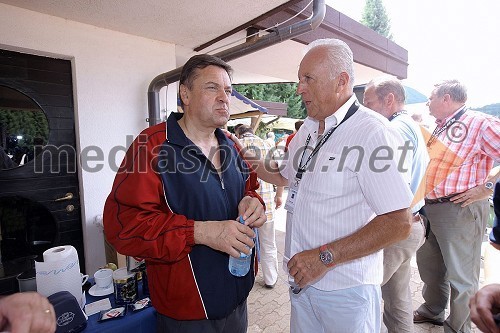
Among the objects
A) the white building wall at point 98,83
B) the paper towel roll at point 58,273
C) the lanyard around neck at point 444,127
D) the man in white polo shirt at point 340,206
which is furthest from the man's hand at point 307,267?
the white building wall at point 98,83

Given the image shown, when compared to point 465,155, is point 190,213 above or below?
below

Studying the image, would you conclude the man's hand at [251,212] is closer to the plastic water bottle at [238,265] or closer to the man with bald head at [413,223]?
the plastic water bottle at [238,265]

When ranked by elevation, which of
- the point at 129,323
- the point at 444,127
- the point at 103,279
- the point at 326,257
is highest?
the point at 444,127

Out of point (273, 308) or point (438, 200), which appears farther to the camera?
point (273, 308)

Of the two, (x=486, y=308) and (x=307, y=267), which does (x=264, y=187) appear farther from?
(x=486, y=308)

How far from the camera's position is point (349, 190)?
156cm

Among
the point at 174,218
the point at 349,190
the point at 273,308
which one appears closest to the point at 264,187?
the point at 273,308

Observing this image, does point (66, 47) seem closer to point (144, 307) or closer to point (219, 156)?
point (219, 156)

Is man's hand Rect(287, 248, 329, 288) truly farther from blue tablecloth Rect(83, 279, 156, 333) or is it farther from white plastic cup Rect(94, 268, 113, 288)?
white plastic cup Rect(94, 268, 113, 288)

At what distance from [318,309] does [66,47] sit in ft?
11.8

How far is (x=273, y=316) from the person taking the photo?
337 cm

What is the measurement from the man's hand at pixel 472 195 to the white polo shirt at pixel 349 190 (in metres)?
1.72

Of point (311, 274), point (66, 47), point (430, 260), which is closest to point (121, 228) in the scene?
point (311, 274)

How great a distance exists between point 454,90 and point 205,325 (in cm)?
320
